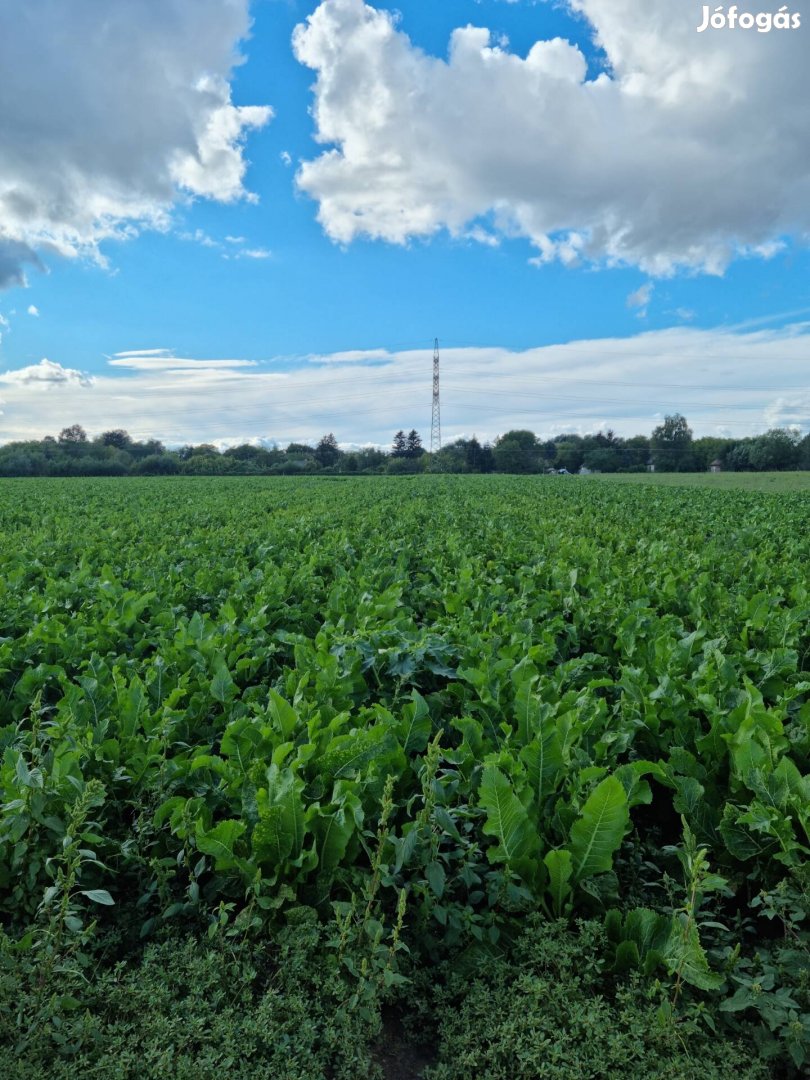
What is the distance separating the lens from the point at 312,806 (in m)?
2.75

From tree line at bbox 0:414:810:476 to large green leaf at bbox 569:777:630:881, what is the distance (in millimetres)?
81730

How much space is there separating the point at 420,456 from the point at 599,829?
3869 inches

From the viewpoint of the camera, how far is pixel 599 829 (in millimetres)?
2812

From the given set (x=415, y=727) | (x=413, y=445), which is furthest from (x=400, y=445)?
(x=415, y=727)

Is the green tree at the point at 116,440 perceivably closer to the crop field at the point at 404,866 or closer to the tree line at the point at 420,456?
the tree line at the point at 420,456

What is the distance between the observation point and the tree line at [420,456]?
8419cm

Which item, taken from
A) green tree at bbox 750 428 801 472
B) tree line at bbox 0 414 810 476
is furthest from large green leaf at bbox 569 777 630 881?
green tree at bbox 750 428 801 472

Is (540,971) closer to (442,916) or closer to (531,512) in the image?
(442,916)

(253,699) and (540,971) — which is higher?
(253,699)

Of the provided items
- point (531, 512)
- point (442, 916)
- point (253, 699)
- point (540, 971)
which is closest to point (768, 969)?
point (540, 971)

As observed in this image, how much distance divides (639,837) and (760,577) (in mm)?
5539

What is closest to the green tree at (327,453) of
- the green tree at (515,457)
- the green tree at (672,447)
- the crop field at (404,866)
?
the green tree at (515,457)

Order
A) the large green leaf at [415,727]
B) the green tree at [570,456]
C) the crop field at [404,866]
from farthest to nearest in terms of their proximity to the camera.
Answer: the green tree at [570,456] → the large green leaf at [415,727] → the crop field at [404,866]

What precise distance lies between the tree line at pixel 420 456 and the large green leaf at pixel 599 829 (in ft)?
268
